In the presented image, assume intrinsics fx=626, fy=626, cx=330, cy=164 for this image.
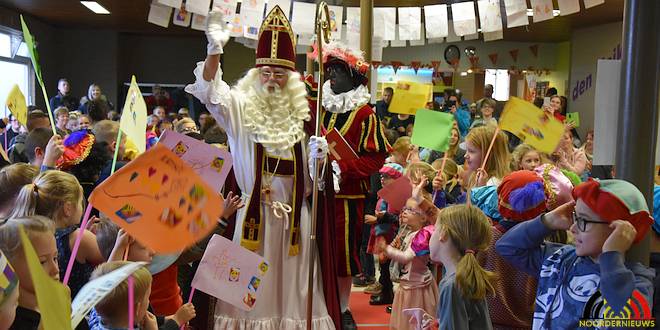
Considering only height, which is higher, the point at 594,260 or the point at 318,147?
the point at 318,147

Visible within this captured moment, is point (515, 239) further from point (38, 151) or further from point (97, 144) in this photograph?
point (38, 151)

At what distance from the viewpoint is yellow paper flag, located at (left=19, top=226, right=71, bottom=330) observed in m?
0.98

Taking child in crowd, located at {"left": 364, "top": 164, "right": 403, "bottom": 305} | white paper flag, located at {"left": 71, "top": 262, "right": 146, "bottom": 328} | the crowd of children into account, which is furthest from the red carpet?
white paper flag, located at {"left": 71, "top": 262, "right": 146, "bottom": 328}

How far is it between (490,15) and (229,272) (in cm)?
591

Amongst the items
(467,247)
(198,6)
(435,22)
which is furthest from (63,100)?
(467,247)

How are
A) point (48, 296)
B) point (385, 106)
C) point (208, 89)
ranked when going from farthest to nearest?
1. point (385, 106)
2. point (208, 89)
3. point (48, 296)

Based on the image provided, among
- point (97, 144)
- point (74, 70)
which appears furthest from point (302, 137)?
point (74, 70)

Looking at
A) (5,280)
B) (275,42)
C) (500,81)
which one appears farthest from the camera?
(500,81)

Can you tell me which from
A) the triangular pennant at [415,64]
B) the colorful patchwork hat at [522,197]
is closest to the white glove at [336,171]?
the colorful patchwork hat at [522,197]

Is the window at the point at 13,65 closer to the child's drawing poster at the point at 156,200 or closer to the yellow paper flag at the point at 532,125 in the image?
the yellow paper flag at the point at 532,125

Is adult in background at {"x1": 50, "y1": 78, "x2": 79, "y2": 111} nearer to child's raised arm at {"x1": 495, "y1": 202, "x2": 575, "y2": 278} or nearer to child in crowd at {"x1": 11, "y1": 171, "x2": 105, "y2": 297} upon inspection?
child in crowd at {"x1": 11, "y1": 171, "x2": 105, "y2": 297}

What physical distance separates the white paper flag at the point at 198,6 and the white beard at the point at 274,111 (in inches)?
135

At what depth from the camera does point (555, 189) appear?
2670 millimetres

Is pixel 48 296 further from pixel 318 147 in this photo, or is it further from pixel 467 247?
pixel 318 147
